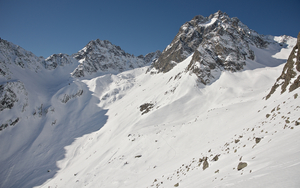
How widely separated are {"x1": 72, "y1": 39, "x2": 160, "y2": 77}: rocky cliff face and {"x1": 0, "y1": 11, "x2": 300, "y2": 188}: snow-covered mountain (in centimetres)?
2337

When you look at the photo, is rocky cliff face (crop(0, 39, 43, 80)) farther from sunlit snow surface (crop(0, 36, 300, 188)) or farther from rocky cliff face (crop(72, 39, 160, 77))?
sunlit snow surface (crop(0, 36, 300, 188))

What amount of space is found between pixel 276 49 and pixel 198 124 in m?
79.3

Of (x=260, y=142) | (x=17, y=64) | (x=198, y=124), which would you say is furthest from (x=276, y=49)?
(x=17, y=64)

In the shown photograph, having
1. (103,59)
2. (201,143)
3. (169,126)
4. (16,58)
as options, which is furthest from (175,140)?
(103,59)

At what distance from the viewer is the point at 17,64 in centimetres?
6562

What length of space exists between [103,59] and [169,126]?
101 meters

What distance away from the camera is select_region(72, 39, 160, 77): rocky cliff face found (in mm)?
95062

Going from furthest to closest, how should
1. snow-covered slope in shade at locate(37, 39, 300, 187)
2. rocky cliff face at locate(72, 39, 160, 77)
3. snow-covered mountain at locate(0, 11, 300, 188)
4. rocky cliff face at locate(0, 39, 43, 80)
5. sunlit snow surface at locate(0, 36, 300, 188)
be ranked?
→ rocky cliff face at locate(72, 39, 160, 77) < rocky cliff face at locate(0, 39, 43, 80) < snow-covered mountain at locate(0, 11, 300, 188) < sunlit snow surface at locate(0, 36, 300, 188) < snow-covered slope in shade at locate(37, 39, 300, 187)

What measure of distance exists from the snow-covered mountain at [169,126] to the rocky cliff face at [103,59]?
2337 cm

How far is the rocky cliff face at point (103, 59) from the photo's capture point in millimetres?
95062

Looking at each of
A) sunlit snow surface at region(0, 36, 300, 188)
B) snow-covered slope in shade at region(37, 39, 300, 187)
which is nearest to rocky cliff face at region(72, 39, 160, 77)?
sunlit snow surface at region(0, 36, 300, 188)

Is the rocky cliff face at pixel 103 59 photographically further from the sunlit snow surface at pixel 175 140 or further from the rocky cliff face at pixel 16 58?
the sunlit snow surface at pixel 175 140

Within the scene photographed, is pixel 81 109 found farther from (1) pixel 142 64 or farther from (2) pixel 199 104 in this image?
(1) pixel 142 64

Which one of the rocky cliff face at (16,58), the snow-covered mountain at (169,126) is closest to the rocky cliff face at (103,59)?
the rocky cliff face at (16,58)
